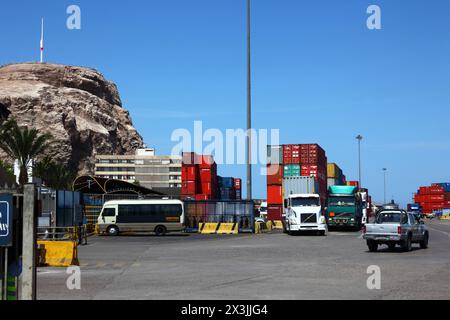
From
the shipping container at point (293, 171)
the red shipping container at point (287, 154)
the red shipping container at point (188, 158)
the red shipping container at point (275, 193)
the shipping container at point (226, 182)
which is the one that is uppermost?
the red shipping container at point (188, 158)

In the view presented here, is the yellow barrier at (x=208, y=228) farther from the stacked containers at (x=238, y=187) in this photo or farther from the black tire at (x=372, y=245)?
the stacked containers at (x=238, y=187)

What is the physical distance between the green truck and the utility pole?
136 feet

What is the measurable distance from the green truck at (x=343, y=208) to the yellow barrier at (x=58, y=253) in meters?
31.0

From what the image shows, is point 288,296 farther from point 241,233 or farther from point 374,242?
point 241,233

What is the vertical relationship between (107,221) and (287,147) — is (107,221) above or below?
below

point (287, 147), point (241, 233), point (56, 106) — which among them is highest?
point (56, 106)

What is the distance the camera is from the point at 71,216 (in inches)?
1425

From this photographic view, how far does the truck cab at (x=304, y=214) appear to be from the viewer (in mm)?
41781

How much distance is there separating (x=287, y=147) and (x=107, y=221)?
2605 cm

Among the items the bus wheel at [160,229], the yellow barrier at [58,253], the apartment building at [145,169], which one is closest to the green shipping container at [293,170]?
the bus wheel at [160,229]

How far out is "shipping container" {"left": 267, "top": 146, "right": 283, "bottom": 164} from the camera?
61.8 m

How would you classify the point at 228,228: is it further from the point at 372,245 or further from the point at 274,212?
the point at 372,245
